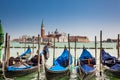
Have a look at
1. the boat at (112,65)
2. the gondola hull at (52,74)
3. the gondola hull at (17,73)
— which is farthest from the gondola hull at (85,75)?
the gondola hull at (17,73)

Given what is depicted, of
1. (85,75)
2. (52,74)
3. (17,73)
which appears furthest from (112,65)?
(17,73)

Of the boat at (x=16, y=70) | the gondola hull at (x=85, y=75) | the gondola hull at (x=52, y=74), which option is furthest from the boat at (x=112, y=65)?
the boat at (x=16, y=70)

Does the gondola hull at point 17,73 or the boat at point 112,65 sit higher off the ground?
the boat at point 112,65

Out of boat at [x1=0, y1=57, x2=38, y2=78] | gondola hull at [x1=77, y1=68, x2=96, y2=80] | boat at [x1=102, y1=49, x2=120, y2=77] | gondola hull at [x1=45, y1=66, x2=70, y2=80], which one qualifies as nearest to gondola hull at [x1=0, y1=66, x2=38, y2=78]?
boat at [x1=0, y1=57, x2=38, y2=78]

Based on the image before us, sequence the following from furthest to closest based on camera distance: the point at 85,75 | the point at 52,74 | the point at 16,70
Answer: the point at 16,70
the point at 52,74
the point at 85,75

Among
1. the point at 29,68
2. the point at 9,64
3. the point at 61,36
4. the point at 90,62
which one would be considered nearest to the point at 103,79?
the point at 90,62

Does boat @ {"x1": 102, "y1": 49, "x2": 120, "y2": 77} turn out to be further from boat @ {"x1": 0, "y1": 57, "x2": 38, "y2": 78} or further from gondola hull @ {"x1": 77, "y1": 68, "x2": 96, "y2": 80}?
boat @ {"x1": 0, "y1": 57, "x2": 38, "y2": 78}

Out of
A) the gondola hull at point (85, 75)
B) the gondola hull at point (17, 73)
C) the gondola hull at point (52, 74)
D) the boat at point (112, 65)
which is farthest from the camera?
the boat at point (112, 65)

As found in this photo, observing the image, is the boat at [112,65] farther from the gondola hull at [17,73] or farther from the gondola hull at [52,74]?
the gondola hull at [17,73]

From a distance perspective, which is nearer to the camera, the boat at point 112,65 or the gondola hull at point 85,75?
the gondola hull at point 85,75

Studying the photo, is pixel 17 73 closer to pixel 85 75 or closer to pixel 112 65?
pixel 85 75

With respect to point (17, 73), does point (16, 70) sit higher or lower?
higher

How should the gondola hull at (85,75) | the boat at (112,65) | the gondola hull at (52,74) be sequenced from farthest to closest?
the boat at (112,65), the gondola hull at (52,74), the gondola hull at (85,75)

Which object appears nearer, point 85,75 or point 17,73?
point 85,75
